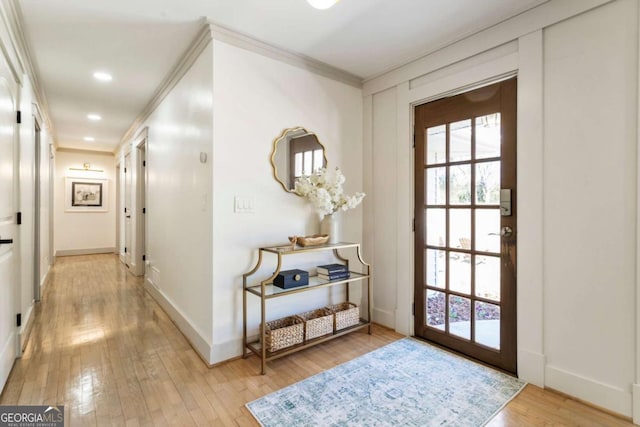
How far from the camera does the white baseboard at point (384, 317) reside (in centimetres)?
304

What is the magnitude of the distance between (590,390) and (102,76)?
4741mm

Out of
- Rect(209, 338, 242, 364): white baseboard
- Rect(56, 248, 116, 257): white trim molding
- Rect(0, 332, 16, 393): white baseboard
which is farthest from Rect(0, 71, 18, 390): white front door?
Rect(56, 248, 116, 257): white trim molding

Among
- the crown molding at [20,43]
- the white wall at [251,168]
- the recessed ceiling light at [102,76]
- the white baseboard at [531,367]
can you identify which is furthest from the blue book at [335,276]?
the recessed ceiling light at [102,76]

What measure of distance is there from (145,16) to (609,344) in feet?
11.8

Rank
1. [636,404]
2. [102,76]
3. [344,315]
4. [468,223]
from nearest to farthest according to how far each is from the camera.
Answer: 1. [636,404]
2. [468,223]
3. [344,315]
4. [102,76]

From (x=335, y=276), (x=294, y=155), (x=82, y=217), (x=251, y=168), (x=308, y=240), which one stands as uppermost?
(x=294, y=155)

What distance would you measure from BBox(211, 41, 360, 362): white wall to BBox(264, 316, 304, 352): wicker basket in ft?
0.27

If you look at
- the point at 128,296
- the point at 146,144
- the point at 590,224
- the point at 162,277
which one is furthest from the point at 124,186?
the point at 590,224

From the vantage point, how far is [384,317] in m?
3.12

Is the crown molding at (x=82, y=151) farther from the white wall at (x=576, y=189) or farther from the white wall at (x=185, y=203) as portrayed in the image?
the white wall at (x=576, y=189)

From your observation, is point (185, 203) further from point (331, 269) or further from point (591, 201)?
point (591, 201)

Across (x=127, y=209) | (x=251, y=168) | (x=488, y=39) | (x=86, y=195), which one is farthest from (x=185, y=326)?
(x=86, y=195)

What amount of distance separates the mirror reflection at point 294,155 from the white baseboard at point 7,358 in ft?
6.92

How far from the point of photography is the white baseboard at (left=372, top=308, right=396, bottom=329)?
120 inches
